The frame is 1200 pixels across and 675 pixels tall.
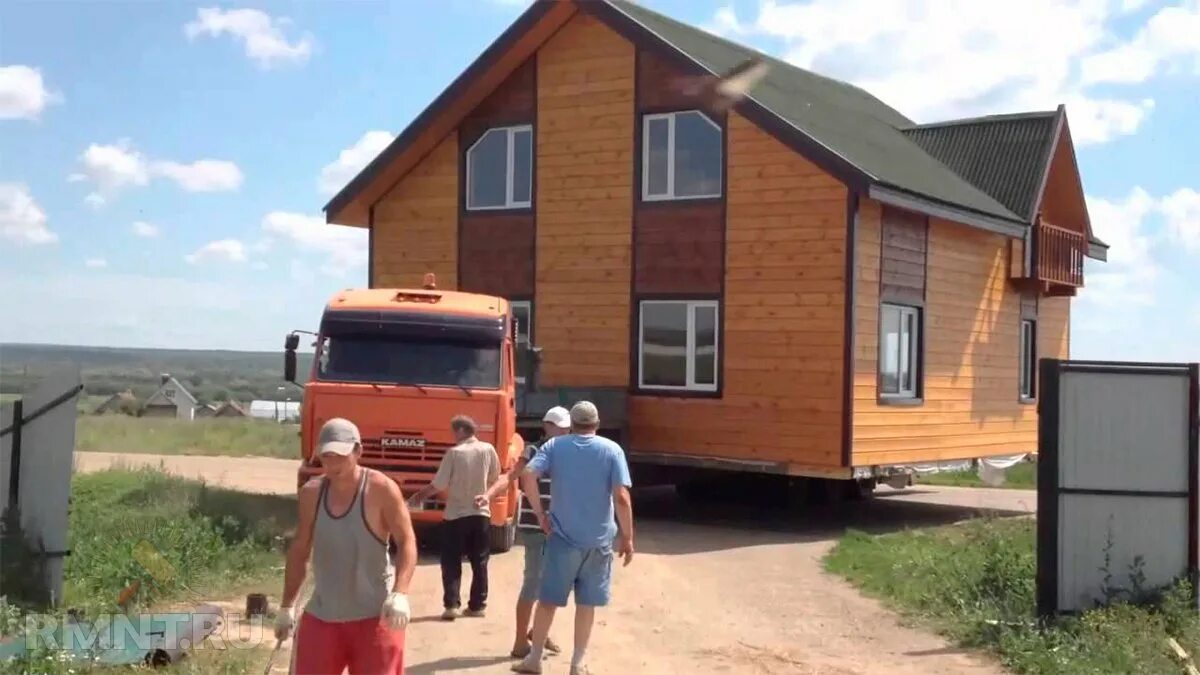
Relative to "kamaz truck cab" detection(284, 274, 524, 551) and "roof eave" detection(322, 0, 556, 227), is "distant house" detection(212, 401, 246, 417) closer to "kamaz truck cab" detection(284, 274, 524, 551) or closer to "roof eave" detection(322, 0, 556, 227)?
"roof eave" detection(322, 0, 556, 227)

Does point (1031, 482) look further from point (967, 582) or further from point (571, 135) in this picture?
point (967, 582)

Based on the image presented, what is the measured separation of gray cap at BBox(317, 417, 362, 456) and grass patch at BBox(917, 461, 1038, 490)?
888 inches

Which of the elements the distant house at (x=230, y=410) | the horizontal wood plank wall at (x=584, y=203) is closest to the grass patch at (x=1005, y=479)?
the horizontal wood plank wall at (x=584, y=203)

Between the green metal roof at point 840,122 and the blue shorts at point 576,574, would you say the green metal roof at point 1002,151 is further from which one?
the blue shorts at point 576,574

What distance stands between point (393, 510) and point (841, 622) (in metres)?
6.31

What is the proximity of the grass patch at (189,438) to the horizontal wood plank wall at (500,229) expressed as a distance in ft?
47.2

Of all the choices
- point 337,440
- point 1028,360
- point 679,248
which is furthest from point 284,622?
point 1028,360

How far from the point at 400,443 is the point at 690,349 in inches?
261

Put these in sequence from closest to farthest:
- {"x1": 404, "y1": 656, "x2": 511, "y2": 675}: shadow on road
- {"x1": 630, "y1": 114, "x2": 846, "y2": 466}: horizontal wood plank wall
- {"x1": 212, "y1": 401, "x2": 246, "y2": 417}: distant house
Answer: {"x1": 404, "y1": 656, "x2": 511, "y2": 675}: shadow on road → {"x1": 630, "y1": 114, "x2": 846, "y2": 466}: horizontal wood plank wall → {"x1": 212, "y1": 401, "x2": 246, "y2": 417}: distant house

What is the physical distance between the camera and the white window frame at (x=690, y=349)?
769 inches

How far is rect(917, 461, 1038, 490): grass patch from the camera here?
27994 mm

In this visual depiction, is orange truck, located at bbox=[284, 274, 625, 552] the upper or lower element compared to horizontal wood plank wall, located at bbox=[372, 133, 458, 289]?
lower

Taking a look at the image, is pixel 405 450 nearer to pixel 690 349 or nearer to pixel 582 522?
pixel 582 522

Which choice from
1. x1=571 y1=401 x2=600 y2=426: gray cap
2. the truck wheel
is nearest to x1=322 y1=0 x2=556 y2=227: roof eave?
the truck wheel
